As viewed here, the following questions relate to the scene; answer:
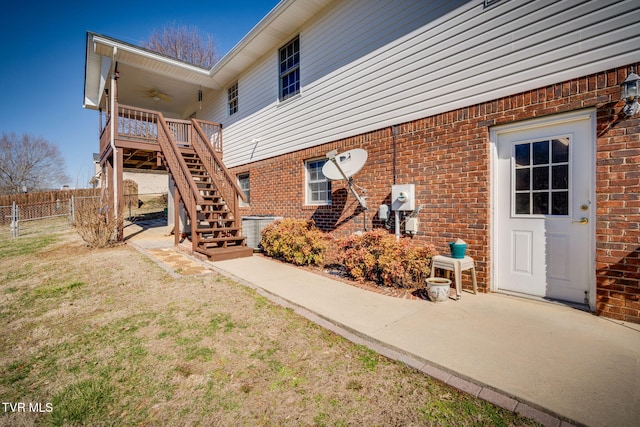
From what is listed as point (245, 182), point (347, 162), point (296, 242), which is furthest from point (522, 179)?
point (245, 182)

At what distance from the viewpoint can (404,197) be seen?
17.0ft

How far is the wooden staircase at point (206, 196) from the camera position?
7.18m

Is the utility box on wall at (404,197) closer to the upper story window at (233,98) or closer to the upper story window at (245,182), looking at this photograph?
the upper story window at (245,182)

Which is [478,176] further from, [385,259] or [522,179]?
[385,259]

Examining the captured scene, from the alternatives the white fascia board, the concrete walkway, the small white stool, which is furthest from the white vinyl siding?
the white fascia board

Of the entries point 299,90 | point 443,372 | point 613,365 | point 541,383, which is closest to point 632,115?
point 613,365

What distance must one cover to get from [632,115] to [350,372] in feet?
13.2

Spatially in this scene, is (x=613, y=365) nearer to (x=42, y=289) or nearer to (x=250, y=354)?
(x=250, y=354)

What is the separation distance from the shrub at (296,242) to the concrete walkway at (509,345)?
1.65 m

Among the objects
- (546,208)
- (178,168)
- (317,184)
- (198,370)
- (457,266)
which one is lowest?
(198,370)

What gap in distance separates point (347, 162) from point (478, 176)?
2.42 m

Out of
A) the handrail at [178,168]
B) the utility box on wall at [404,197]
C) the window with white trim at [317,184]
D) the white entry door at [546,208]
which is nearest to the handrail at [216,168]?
the handrail at [178,168]

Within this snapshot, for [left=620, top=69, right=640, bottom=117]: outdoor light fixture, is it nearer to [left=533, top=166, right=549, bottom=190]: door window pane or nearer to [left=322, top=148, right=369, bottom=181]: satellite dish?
[left=533, top=166, right=549, bottom=190]: door window pane

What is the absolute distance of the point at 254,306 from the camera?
406 centimetres
